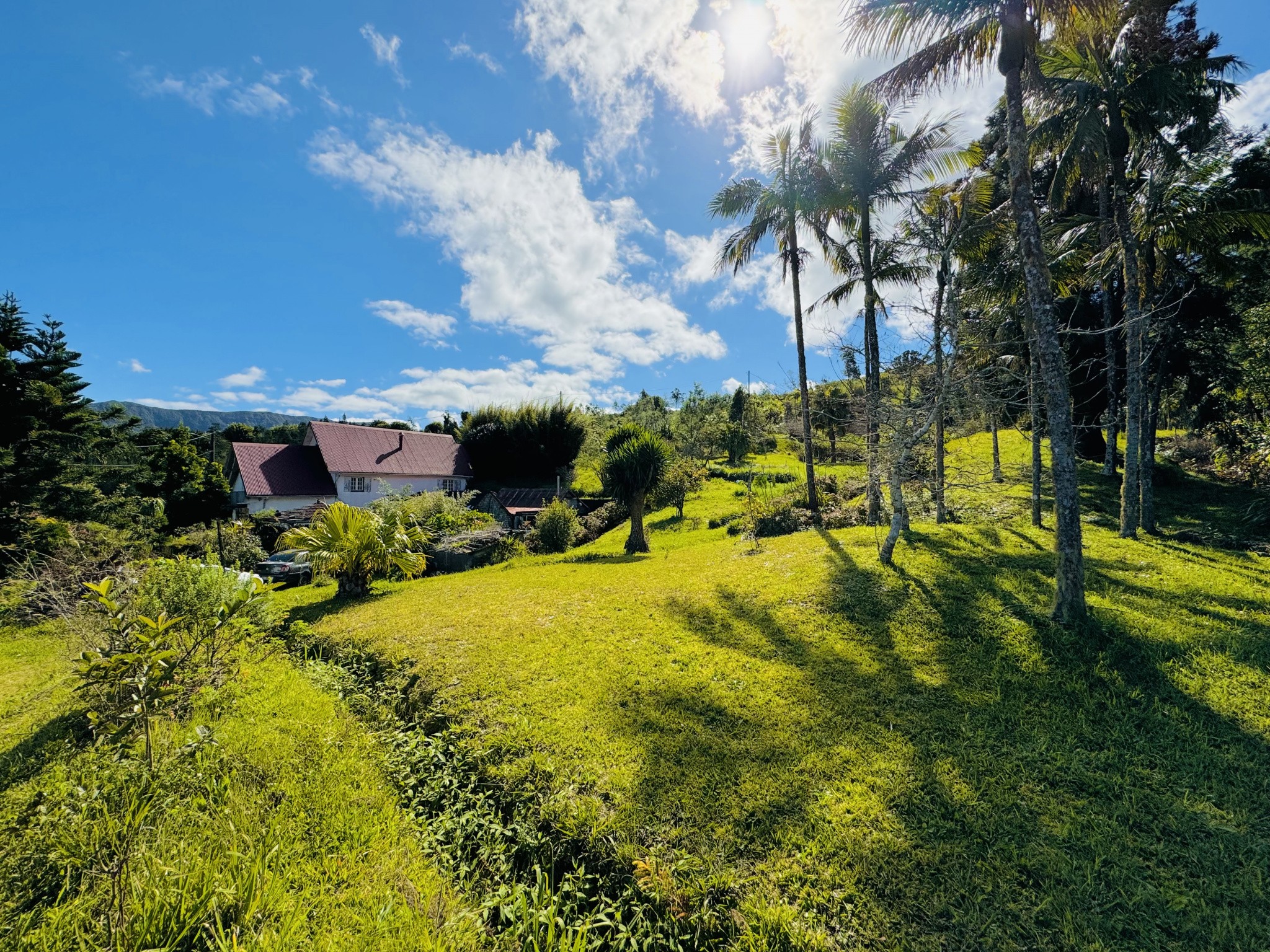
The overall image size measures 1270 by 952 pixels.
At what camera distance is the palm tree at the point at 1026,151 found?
16.9 ft

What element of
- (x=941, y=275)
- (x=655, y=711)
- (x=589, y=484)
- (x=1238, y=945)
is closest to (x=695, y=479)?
(x=589, y=484)

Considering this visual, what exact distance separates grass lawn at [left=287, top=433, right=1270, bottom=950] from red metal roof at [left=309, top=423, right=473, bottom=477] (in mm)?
26552

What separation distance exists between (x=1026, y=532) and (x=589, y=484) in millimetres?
25942

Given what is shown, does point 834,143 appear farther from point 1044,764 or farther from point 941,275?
point 1044,764

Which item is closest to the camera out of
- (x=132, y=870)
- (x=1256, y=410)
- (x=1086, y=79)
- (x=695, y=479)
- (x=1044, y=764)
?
(x=132, y=870)

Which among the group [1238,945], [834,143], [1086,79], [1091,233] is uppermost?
[834,143]

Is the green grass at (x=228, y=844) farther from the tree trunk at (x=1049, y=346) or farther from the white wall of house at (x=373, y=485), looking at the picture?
the white wall of house at (x=373, y=485)

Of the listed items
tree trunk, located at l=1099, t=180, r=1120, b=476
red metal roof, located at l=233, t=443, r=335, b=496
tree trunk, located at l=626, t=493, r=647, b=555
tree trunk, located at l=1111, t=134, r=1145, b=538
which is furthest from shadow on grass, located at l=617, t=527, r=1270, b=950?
red metal roof, located at l=233, t=443, r=335, b=496

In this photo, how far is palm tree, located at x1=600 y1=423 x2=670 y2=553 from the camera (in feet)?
47.4

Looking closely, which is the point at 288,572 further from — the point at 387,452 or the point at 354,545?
the point at 387,452

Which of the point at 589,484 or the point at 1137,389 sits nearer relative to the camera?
the point at 1137,389

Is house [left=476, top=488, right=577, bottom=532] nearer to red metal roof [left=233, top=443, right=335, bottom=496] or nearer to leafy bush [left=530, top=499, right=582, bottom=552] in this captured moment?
leafy bush [left=530, top=499, right=582, bottom=552]

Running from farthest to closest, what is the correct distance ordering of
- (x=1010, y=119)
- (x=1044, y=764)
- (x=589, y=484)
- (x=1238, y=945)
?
1. (x=589, y=484)
2. (x=1010, y=119)
3. (x=1044, y=764)
4. (x=1238, y=945)

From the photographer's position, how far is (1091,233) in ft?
34.6
